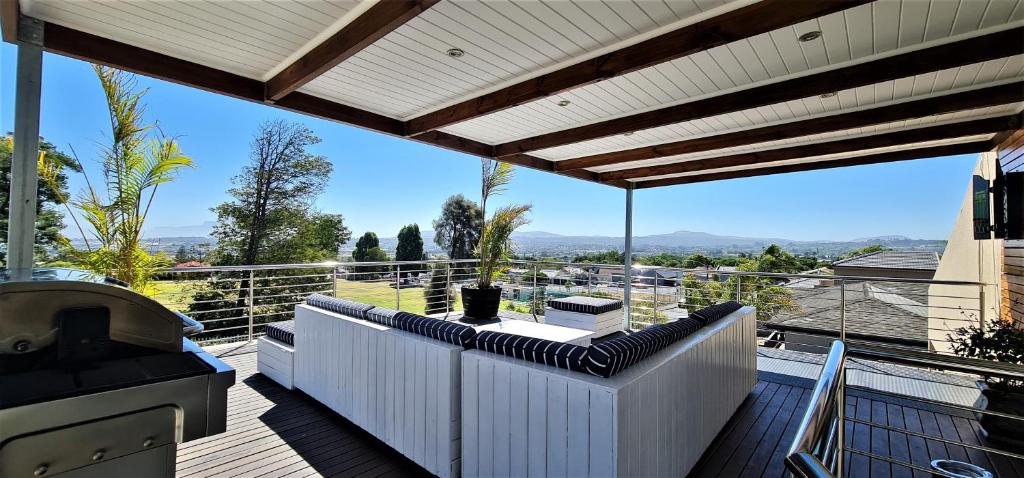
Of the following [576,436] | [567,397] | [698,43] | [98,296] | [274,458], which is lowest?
[274,458]

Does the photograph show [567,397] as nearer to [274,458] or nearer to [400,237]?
[274,458]

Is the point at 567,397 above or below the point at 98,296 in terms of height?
below

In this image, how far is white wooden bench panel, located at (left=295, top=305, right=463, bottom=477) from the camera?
206 centimetres

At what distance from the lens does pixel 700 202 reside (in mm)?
24016

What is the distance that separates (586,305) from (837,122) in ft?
9.41

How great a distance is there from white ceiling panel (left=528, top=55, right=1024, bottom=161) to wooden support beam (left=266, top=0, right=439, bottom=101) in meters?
1.78

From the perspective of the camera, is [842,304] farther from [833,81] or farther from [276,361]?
[276,361]

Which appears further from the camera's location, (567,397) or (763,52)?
(763,52)

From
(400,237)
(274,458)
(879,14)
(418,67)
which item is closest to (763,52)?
(879,14)

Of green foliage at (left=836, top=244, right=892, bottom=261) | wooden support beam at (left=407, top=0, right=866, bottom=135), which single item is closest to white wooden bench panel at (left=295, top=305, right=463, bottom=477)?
wooden support beam at (left=407, top=0, right=866, bottom=135)

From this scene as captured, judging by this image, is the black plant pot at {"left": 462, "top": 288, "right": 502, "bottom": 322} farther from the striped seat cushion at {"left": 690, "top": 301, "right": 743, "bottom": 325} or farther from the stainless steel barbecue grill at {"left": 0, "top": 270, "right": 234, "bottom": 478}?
the stainless steel barbecue grill at {"left": 0, "top": 270, "right": 234, "bottom": 478}

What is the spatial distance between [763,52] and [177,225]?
13.1m

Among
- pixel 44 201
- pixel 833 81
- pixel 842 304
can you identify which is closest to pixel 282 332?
pixel 833 81

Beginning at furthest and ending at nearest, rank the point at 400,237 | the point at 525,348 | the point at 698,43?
the point at 400,237 → the point at 698,43 → the point at 525,348
